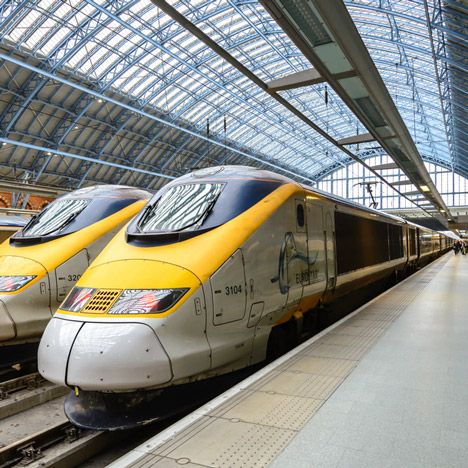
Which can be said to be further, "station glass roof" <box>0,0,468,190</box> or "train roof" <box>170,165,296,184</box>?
"station glass roof" <box>0,0,468,190</box>

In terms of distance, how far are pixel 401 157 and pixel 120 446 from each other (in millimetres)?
11193

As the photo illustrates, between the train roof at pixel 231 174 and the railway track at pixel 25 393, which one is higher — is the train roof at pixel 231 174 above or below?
above

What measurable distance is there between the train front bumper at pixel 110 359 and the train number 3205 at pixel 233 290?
3.23 ft

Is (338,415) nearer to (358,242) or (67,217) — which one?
(67,217)

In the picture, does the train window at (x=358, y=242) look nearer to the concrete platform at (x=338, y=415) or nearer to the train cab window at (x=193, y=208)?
the concrete platform at (x=338, y=415)

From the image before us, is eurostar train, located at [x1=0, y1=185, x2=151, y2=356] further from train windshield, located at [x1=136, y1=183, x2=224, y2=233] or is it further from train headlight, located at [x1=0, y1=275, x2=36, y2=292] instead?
train windshield, located at [x1=136, y1=183, x2=224, y2=233]

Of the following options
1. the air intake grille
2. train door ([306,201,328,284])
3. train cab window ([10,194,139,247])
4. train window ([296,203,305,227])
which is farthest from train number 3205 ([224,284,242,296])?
train cab window ([10,194,139,247])

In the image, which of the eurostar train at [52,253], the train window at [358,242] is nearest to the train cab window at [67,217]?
the eurostar train at [52,253]

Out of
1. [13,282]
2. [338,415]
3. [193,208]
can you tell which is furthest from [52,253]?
[338,415]

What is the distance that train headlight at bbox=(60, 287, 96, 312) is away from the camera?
4.62m

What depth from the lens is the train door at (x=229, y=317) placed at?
15.3 feet

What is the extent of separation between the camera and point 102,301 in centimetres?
450

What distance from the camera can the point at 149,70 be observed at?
27.1 m

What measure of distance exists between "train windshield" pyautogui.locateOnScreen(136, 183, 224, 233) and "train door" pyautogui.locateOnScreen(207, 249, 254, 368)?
739 mm
